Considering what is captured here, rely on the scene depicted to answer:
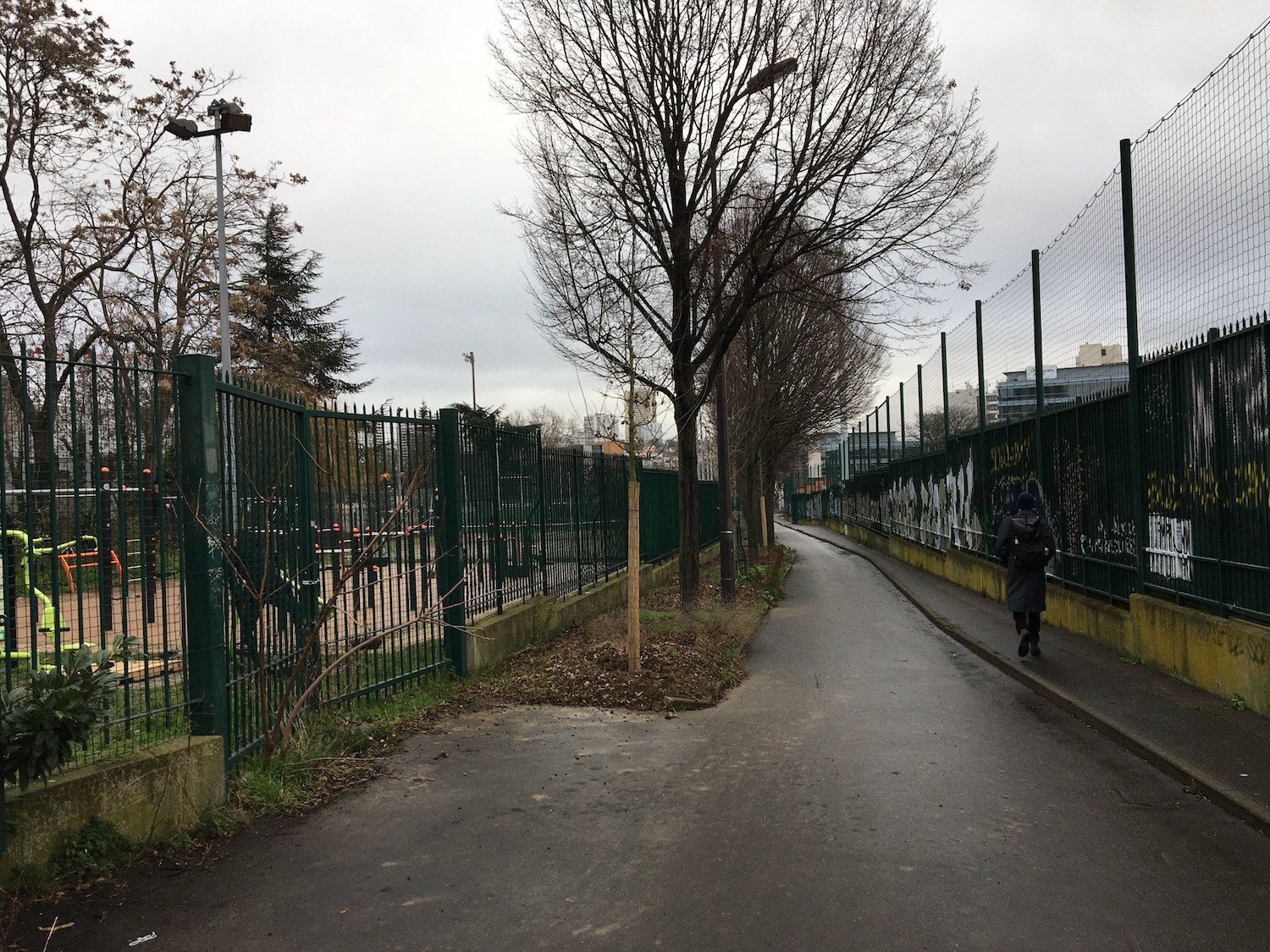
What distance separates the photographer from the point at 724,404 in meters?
16.1

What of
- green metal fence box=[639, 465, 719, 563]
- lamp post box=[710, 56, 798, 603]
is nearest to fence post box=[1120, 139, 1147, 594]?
lamp post box=[710, 56, 798, 603]

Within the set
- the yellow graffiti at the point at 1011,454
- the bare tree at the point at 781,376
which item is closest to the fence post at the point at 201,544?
the yellow graffiti at the point at 1011,454

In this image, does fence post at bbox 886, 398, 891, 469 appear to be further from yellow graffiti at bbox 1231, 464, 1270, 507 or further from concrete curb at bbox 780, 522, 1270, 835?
yellow graffiti at bbox 1231, 464, 1270, 507

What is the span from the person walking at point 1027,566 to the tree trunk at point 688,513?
4.45m

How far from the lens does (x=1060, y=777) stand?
19.8ft

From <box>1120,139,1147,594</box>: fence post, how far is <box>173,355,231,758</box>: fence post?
845 cm

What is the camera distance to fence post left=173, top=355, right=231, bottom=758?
5262 millimetres

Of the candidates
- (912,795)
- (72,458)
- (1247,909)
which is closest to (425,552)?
(72,458)

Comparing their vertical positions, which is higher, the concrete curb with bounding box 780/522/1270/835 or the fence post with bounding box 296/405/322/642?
the fence post with bounding box 296/405/322/642

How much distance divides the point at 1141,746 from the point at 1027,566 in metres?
3.98

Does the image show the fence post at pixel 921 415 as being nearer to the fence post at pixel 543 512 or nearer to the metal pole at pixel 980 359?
the metal pole at pixel 980 359

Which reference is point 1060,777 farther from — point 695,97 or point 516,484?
point 695,97

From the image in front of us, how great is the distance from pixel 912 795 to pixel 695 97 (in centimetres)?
962

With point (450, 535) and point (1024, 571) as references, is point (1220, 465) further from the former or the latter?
point (450, 535)
